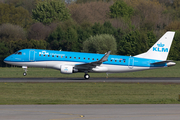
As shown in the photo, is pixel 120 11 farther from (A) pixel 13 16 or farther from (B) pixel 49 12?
(A) pixel 13 16

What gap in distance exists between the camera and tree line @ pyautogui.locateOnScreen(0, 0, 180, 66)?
9225 centimetres

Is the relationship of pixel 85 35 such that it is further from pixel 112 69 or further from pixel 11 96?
pixel 11 96

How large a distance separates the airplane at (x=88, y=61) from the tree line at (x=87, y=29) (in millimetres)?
40670

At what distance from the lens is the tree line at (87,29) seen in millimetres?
92250

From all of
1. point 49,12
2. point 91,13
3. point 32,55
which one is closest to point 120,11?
point 91,13

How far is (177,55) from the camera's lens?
90500 millimetres

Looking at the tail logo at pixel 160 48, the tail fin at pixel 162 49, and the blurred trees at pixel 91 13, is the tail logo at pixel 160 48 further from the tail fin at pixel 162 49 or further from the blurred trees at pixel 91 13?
the blurred trees at pixel 91 13

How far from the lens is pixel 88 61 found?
45.1m

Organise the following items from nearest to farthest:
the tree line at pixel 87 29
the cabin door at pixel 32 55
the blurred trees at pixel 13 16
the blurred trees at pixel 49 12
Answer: the cabin door at pixel 32 55
the tree line at pixel 87 29
the blurred trees at pixel 13 16
the blurred trees at pixel 49 12

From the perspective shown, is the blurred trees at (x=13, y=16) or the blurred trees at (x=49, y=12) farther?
the blurred trees at (x=49, y=12)

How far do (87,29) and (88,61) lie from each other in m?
62.1

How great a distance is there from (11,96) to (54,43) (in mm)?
70541

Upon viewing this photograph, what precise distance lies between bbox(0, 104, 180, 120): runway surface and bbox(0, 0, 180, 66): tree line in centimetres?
6604

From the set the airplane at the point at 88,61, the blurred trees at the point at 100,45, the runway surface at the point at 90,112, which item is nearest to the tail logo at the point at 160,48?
the airplane at the point at 88,61
